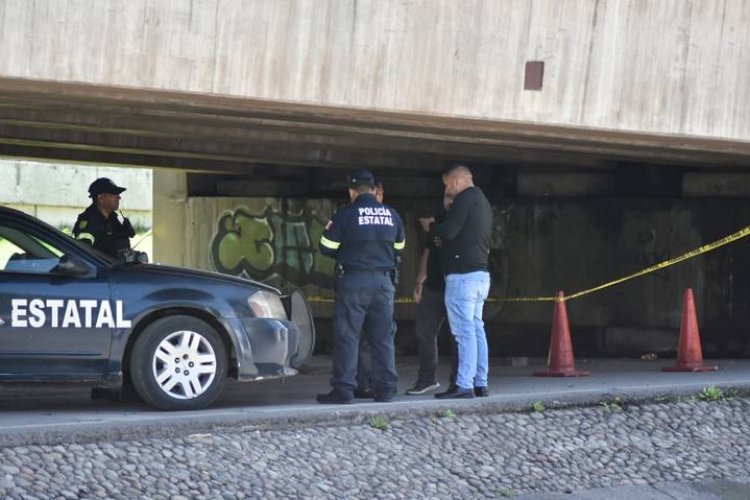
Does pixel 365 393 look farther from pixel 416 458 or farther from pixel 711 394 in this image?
pixel 711 394

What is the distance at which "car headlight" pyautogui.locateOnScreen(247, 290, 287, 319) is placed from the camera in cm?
960

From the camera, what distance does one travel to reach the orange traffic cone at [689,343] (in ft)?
41.8

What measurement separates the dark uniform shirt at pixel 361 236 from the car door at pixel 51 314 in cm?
166

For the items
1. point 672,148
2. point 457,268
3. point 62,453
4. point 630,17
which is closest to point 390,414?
point 457,268

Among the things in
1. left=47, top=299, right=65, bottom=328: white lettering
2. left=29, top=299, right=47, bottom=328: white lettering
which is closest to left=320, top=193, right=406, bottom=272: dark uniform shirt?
left=47, top=299, right=65, bottom=328: white lettering

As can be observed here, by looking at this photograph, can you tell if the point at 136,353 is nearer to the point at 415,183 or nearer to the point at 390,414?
the point at 390,414

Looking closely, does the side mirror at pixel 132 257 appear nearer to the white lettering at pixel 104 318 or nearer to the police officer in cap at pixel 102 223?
the white lettering at pixel 104 318

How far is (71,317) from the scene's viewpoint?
9.12 meters

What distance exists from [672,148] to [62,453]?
7692 mm

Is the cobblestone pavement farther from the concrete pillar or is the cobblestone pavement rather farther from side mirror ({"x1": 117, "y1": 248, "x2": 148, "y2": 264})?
the concrete pillar

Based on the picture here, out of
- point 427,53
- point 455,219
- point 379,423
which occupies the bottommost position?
point 379,423

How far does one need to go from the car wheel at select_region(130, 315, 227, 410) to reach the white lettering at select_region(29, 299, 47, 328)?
2.13ft

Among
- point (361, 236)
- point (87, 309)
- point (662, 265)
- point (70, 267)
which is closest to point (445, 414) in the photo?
point (361, 236)

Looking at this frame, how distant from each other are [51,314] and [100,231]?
2.87 m
